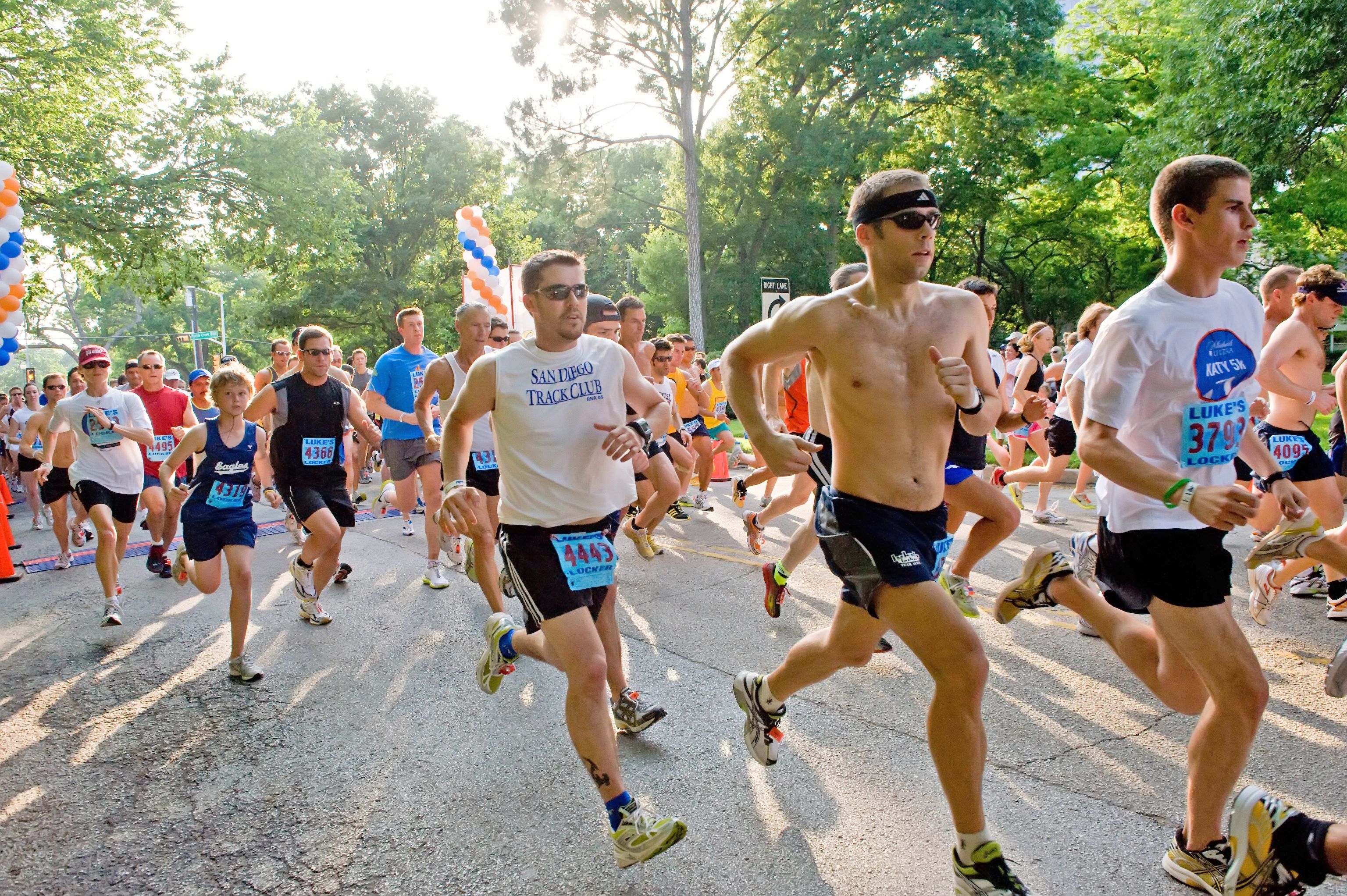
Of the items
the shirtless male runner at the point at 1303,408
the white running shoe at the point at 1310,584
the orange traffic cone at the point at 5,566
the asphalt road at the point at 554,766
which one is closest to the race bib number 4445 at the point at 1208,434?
the asphalt road at the point at 554,766

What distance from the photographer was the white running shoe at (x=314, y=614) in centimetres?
641

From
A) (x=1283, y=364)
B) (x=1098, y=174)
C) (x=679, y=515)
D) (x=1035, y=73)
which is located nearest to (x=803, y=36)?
(x=1035, y=73)

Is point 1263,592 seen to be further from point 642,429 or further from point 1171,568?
point 642,429

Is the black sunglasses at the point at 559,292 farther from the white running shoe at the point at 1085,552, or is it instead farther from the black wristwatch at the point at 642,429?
the white running shoe at the point at 1085,552

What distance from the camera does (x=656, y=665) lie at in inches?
202

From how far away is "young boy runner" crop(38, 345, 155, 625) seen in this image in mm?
7273

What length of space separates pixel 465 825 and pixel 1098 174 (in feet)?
94.7

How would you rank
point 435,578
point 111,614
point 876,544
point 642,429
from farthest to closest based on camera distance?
1. point 435,578
2. point 111,614
3. point 642,429
4. point 876,544

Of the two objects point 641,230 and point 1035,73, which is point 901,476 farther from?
point 641,230

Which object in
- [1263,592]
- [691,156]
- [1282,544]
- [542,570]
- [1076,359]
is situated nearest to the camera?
[1282,544]

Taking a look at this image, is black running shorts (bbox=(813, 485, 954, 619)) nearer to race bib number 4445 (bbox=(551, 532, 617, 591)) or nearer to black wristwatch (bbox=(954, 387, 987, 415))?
black wristwatch (bbox=(954, 387, 987, 415))

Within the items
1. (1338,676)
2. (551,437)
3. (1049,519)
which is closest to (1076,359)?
(1049,519)

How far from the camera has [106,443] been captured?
735 centimetres

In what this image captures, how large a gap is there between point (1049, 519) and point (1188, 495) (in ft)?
21.9
